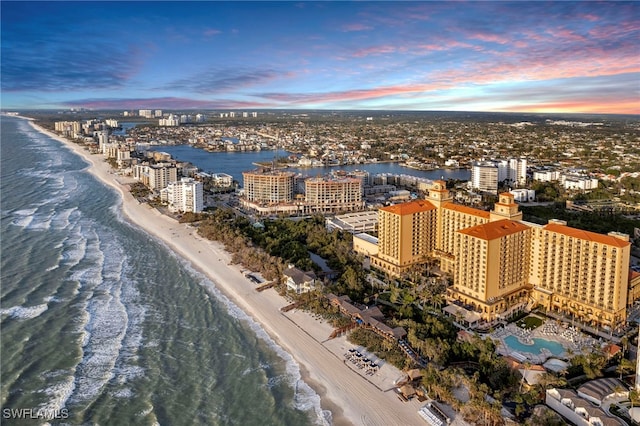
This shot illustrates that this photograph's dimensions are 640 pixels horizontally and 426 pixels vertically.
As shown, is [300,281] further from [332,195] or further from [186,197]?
[186,197]

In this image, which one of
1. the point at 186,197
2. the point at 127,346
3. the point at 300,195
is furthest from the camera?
the point at 300,195

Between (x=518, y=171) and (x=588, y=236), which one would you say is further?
(x=518, y=171)

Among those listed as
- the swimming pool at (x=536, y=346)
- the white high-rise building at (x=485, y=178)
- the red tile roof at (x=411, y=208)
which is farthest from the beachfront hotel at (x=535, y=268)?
the white high-rise building at (x=485, y=178)

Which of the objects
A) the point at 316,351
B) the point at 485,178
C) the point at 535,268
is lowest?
the point at 316,351

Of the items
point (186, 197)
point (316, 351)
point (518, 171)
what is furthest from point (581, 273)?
point (518, 171)

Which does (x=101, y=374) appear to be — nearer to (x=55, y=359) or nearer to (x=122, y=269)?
(x=55, y=359)

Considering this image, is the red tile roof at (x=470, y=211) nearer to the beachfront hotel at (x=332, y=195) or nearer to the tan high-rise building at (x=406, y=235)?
the tan high-rise building at (x=406, y=235)

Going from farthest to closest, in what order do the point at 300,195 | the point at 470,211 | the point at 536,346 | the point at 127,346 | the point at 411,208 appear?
the point at 300,195 < the point at 411,208 < the point at 470,211 < the point at 127,346 < the point at 536,346

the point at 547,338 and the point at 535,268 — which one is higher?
the point at 535,268

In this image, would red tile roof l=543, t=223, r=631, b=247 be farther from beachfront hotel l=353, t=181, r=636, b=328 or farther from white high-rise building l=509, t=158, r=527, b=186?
white high-rise building l=509, t=158, r=527, b=186
